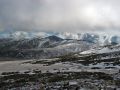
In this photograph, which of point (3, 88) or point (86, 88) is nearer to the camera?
point (86, 88)

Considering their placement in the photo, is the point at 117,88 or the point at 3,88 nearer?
the point at 117,88

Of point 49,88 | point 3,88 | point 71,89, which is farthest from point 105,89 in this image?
point 3,88

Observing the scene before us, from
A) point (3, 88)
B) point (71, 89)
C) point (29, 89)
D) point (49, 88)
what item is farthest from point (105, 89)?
point (3, 88)

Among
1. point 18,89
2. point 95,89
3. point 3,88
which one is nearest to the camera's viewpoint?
point 95,89

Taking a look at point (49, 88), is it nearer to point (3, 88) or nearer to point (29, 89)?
point (29, 89)

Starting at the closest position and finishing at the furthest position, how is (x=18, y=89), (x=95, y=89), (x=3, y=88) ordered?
1. (x=95, y=89)
2. (x=18, y=89)
3. (x=3, y=88)

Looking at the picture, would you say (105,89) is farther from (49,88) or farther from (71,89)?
(49,88)

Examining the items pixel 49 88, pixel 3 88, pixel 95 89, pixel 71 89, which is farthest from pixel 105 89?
pixel 3 88
